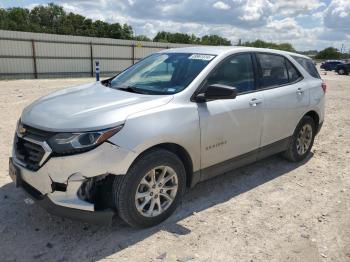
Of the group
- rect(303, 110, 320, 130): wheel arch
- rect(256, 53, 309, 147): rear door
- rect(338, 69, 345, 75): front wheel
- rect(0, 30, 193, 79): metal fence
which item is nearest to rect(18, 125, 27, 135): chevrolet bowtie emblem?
rect(256, 53, 309, 147): rear door

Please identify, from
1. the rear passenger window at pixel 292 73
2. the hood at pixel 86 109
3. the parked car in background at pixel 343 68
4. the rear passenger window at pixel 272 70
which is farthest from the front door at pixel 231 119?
the parked car in background at pixel 343 68

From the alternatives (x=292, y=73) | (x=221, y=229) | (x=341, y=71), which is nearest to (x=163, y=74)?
(x=221, y=229)

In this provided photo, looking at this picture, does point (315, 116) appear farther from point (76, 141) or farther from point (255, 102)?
point (76, 141)

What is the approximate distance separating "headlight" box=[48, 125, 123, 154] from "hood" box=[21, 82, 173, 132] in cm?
5

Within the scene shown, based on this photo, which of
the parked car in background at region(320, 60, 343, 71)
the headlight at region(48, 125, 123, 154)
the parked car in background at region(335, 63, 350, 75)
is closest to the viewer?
the headlight at region(48, 125, 123, 154)

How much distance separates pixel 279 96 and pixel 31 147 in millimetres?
3175

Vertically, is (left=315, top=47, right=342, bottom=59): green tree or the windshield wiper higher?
(left=315, top=47, right=342, bottom=59): green tree

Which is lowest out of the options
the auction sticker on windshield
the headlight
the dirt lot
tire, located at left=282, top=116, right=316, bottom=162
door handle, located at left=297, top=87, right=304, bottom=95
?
the dirt lot

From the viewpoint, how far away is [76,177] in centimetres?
300

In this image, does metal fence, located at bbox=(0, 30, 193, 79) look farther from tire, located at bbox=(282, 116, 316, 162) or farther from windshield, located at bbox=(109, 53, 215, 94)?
tire, located at bbox=(282, 116, 316, 162)

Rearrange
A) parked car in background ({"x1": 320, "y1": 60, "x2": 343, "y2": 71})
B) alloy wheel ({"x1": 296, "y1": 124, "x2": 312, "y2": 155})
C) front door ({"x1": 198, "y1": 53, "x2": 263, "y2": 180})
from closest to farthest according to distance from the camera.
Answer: front door ({"x1": 198, "y1": 53, "x2": 263, "y2": 180})
alloy wheel ({"x1": 296, "y1": 124, "x2": 312, "y2": 155})
parked car in background ({"x1": 320, "y1": 60, "x2": 343, "y2": 71})

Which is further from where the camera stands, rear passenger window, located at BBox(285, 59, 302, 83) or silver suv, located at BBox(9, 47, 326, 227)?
rear passenger window, located at BBox(285, 59, 302, 83)

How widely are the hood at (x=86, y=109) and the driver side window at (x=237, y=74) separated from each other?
755mm

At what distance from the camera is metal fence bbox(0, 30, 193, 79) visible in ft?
67.5
